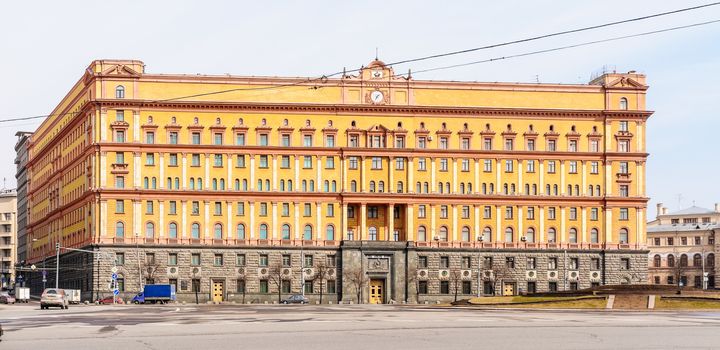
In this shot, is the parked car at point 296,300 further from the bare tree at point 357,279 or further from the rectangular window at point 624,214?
the rectangular window at point 624,214

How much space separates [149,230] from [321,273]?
20.5 meters

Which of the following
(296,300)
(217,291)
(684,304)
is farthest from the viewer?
(217,291)

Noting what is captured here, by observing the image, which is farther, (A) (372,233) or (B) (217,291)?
(A) (372,233)

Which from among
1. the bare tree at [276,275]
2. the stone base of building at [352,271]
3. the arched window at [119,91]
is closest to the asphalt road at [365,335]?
the stone base of building at [352,271]

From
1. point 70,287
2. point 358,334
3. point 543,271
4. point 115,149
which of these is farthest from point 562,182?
point 358,334

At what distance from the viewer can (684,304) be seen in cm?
8294

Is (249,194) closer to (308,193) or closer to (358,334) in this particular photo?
(308,193)

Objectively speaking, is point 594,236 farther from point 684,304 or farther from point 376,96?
point 684,304

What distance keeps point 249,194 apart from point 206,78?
567 inches

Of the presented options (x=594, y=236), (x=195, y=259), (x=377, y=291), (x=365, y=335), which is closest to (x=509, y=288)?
(x=594, y=236)

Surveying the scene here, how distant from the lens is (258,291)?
131875 millimetres

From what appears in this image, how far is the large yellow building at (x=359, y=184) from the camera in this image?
428 feet

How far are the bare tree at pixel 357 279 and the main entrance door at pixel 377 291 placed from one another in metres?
1.13

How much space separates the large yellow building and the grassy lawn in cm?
5123
